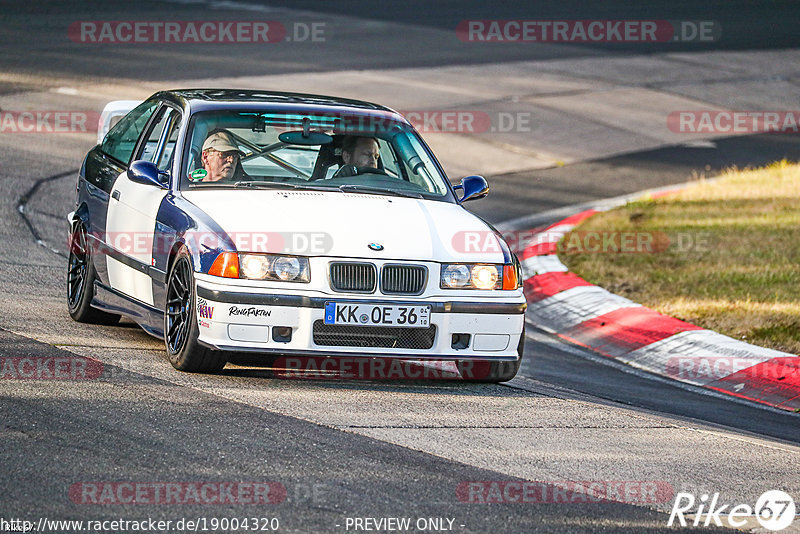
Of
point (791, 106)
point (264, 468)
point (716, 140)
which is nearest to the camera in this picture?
point (264, 468)

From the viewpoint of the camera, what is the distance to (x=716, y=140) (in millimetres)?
20469

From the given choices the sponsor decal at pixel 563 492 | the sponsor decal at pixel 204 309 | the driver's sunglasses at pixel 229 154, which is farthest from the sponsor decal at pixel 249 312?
the sponsor decal at pixel 563 492

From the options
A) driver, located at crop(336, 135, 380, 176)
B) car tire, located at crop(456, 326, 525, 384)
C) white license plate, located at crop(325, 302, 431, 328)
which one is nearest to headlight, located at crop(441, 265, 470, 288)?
white license plate, located at crop(325, 302, 431, 328)

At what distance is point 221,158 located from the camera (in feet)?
26.3

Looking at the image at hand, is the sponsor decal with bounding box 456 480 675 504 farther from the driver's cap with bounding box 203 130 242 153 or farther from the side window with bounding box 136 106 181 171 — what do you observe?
the side window with bounding box 136 106 181 171

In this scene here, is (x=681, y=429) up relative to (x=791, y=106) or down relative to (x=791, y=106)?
down

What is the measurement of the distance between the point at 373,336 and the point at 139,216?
6.13ft

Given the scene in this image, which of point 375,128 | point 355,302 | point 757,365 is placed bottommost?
point 757,365

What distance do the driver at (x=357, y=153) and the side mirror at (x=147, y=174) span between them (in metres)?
1.08

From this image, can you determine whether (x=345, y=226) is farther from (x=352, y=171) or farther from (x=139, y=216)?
(x=139, y=216)

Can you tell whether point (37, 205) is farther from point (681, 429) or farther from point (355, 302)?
point (681, 429)

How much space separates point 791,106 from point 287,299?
18281 mm

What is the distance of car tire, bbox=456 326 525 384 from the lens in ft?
24.9

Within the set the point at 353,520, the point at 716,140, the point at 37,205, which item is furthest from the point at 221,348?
the point at 716,140
